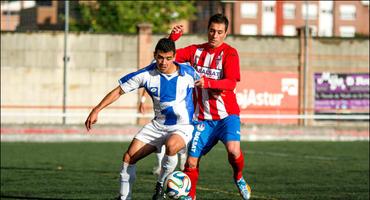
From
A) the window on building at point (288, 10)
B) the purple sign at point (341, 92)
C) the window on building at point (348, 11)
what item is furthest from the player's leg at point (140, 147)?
the window on building at point (348, 11)

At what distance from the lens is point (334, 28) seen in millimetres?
41969

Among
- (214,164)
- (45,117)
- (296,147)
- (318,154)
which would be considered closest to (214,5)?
(45,117)

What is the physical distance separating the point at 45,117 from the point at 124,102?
3.66m

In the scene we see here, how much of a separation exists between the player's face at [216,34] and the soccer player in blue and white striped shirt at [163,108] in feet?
1.76

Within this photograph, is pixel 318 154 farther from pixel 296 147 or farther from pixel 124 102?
pixel 124 102

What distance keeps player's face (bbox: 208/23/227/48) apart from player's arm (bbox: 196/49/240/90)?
22 cm

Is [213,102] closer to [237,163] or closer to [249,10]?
[237,163]

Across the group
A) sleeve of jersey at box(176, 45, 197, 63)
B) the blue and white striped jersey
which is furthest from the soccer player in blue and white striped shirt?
sleeve of jersey at box(176, 45, 197, 63)

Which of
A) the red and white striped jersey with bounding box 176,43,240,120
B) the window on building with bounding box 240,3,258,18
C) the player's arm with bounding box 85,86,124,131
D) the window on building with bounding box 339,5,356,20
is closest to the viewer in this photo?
the player's arm with bounding box 85,86,124,131

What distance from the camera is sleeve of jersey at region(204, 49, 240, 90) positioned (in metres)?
11.5

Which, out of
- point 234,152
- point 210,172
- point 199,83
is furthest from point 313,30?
point 199,83

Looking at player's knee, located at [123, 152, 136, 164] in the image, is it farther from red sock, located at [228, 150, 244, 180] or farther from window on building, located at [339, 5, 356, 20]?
window on building, located at [339, 5, 356, 20]

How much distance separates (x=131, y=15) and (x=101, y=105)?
48990 millimetres

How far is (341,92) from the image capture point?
37.2m
